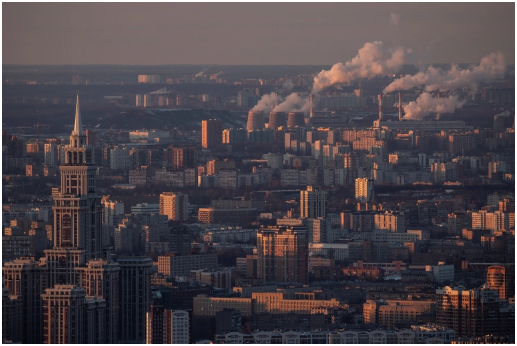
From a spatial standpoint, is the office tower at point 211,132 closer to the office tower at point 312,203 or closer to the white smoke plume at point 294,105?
the white smoke plume at point 294,105

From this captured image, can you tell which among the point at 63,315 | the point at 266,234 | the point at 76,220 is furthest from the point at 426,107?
the point at 63,315

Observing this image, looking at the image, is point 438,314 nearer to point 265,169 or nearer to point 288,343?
point 288,343

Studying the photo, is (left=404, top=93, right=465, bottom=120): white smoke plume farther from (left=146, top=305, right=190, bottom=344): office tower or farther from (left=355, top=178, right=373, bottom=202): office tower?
(left=146, top=305, right=190, bottom=344): office tower

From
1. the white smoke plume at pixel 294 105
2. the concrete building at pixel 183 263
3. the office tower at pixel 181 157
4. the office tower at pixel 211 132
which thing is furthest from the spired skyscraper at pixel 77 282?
the white smoke plume at pixel 294 105

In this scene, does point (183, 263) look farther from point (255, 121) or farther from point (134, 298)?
point (255, 121)

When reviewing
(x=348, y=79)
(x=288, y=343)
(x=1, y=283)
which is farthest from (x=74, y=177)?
(x=348, y=79)
